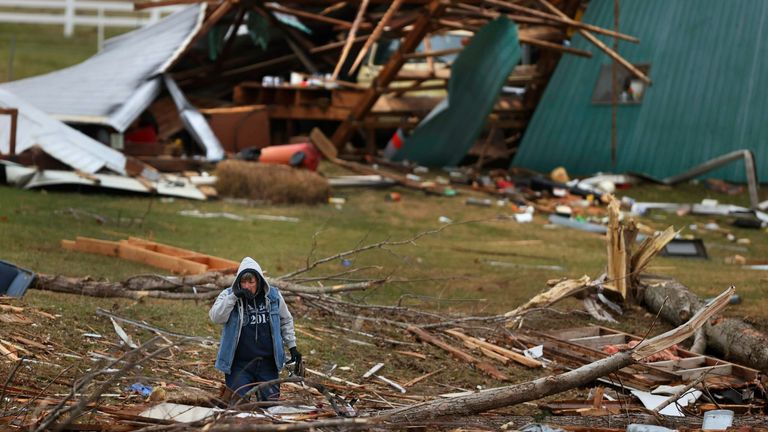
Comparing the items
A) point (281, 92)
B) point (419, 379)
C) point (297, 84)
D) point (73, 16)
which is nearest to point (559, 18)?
point (297, 84)

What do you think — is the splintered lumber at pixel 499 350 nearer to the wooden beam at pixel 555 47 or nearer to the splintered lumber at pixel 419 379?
the splintered lumber at pixel 419 379

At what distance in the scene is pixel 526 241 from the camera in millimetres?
18172

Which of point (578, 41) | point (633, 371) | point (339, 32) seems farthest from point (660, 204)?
point (633, 371)

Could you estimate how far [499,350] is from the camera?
419 inches

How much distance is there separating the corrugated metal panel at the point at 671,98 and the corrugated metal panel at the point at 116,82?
8.54m

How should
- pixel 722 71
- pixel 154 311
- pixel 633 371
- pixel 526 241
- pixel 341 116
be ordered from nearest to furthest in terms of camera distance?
pixel 633 371
pixel 154 311
pixel 526 241
pixel 722 71
pixel 341 116

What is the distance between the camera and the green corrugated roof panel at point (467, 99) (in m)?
24.2

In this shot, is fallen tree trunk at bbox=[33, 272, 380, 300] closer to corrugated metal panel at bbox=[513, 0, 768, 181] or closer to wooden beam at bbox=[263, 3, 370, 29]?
wooden beam at bbox=[263, 3, 370, 29]

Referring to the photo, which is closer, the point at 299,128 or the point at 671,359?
the point at 671,359

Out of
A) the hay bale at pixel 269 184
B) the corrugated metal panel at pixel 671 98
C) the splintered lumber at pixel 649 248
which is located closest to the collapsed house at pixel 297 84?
the corrugated metal panel at pixel 671 98

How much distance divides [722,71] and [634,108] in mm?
2076

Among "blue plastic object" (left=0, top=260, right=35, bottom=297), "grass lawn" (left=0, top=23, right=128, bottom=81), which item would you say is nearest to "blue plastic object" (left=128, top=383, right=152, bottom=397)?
"blue plastic object" (left=0, top=260, right=35, bottom=297)

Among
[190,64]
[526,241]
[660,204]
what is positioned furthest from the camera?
[190,64]

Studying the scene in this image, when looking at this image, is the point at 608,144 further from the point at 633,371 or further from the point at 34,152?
the point at 633,371
